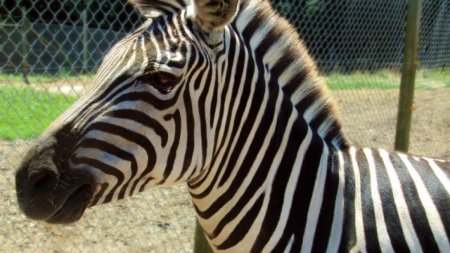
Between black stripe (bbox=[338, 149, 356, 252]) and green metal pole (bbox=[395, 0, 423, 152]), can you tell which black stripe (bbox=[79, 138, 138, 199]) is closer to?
black stripe (bbox=[338, 149, 356, 252])

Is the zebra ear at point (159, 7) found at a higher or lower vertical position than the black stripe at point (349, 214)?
higher

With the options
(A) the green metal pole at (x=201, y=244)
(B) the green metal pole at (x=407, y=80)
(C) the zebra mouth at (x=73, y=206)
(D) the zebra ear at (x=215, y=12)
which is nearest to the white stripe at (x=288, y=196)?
(D) the zebra ear at (x=215, y=12)

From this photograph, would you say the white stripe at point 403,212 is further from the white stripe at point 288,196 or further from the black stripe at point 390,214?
the white stripe at point 288,196

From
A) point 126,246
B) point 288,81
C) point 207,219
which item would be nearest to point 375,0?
point 126,246

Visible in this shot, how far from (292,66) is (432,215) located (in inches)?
32.2

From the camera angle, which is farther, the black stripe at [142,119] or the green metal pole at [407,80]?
the green metal pole at [407,80]

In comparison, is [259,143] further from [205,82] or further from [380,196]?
[380,196]

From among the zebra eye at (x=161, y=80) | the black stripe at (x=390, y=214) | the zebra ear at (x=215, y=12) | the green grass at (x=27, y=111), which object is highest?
the zebra ear at (x=215, y=12)

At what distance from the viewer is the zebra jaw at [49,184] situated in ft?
5.39

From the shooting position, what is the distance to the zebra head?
167cm

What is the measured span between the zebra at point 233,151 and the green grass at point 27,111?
368 centimetres

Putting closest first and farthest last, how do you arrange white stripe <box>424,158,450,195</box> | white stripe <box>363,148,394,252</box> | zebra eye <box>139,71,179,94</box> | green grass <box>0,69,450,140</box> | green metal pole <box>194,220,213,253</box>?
zebra eye <box>139,71,179,94</box> → white stripe <box>363,148,394,252</box> → white stripe <box>424,158,450,195</box> → green metal pole <box>194,220,213,253</box> → green grass <box>0,69,450,140</box>

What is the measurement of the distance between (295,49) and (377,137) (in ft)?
21.0

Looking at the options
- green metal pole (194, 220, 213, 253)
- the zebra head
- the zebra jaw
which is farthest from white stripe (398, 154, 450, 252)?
green metal pole (194, 220, 213, 253)
